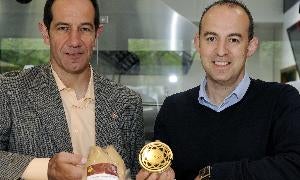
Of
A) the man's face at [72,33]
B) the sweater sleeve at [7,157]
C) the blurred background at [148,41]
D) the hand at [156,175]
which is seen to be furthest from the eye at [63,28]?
the blurred background at [148,41]

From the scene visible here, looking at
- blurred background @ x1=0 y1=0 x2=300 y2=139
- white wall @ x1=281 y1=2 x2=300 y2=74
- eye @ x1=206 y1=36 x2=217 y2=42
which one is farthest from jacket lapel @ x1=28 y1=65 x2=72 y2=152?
white wall @ x1=281 y1=2 x2=300 y2=74

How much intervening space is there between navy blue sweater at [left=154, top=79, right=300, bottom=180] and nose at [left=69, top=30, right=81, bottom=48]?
16.2 inches

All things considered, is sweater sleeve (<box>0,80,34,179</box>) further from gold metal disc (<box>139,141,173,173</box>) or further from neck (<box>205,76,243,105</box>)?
neck (<box>205,76,243,105</box>)

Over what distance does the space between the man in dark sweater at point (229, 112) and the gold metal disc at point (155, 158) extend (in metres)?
0.18

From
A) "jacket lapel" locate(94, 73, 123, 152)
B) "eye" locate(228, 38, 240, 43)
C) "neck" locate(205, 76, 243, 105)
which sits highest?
"eye" locate(228, 38, 240, 43)

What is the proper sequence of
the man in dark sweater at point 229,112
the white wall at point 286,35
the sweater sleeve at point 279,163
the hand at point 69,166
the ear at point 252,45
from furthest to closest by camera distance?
the white wall at point 286,35 < the ear at point 252,45 < the man in dark sweater at point 229,112 < the sweater sleeve at point 279,163 < the hand at point 69,166

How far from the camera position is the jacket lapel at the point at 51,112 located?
74.1 inches

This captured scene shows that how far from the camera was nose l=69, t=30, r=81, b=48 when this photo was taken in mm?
1882

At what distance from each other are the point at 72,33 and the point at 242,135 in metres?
0.65

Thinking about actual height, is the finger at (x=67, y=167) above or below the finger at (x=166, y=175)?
above

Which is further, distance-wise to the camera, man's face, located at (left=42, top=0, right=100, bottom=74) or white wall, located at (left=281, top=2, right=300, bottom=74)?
white wall, located at (left=281, top=2, right=300, bottom=74)

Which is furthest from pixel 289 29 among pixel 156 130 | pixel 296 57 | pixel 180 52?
pixel 156 130

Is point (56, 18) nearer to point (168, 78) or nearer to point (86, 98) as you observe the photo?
point (86, 98)

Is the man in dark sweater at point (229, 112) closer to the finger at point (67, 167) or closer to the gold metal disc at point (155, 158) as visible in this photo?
the gold metal disc at point (155, 158)
